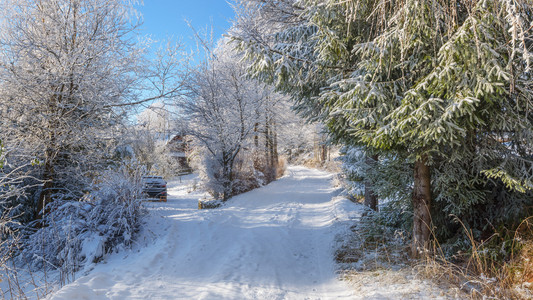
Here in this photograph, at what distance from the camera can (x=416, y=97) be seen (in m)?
3.17

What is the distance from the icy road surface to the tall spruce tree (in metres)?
1.79

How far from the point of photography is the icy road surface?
11.5ft

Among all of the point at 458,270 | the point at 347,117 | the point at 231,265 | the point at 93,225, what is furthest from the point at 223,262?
the point at 458,270

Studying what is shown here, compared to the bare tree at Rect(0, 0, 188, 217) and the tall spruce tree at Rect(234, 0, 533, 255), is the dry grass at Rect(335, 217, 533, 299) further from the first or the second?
the bare tree at Rect(0, 0, 188, 217)

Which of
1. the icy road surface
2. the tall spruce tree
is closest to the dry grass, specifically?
the tall spruce tree

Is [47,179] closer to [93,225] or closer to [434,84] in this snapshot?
[93,225]

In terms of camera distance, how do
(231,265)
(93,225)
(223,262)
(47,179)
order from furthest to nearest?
(47,179) → (93,225) → (223,262) → (231,265)

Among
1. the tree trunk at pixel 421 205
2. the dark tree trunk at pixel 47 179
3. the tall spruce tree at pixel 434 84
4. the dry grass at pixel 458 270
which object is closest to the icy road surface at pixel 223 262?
the dry grass at pixel 458 270

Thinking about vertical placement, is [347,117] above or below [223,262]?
above

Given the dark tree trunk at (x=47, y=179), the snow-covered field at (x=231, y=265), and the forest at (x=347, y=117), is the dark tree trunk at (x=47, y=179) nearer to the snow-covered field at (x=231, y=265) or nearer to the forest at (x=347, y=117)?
the forest at (x=347, y=117)

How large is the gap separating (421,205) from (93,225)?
581cm

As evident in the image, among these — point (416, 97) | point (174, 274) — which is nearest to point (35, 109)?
point (174, 274)

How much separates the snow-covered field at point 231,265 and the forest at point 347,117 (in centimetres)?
44

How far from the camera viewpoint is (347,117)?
12.7 ft
